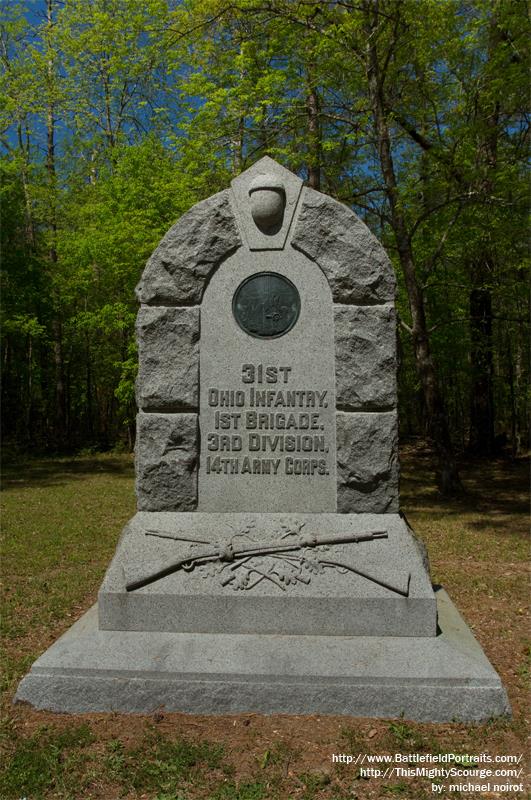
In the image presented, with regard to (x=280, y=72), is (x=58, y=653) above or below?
below

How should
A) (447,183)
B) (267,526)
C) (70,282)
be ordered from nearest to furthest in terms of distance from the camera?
1. (267,526)
2. (447,183)
3. (70,282)

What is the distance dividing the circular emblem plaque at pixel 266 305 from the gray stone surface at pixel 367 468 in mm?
863

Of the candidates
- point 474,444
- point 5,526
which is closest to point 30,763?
point 5,526

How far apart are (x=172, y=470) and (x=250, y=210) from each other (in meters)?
1.95

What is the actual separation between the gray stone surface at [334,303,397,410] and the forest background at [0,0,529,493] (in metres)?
6.53

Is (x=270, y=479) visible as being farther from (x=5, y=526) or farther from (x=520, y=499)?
(x=520, y=499)

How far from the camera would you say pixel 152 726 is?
3.43 m

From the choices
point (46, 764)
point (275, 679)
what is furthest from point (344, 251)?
point (46, 764)

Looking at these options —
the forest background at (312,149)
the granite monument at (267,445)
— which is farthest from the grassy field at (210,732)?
the forest background at (312,149)

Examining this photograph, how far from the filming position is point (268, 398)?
4352mm

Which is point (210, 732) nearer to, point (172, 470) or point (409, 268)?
point (172, 470)

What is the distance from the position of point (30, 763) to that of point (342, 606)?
6.46 ft

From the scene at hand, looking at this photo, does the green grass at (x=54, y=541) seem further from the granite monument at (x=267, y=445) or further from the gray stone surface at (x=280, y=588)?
the granite monument at (x=267, y=445)

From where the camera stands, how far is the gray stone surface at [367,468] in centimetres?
426
